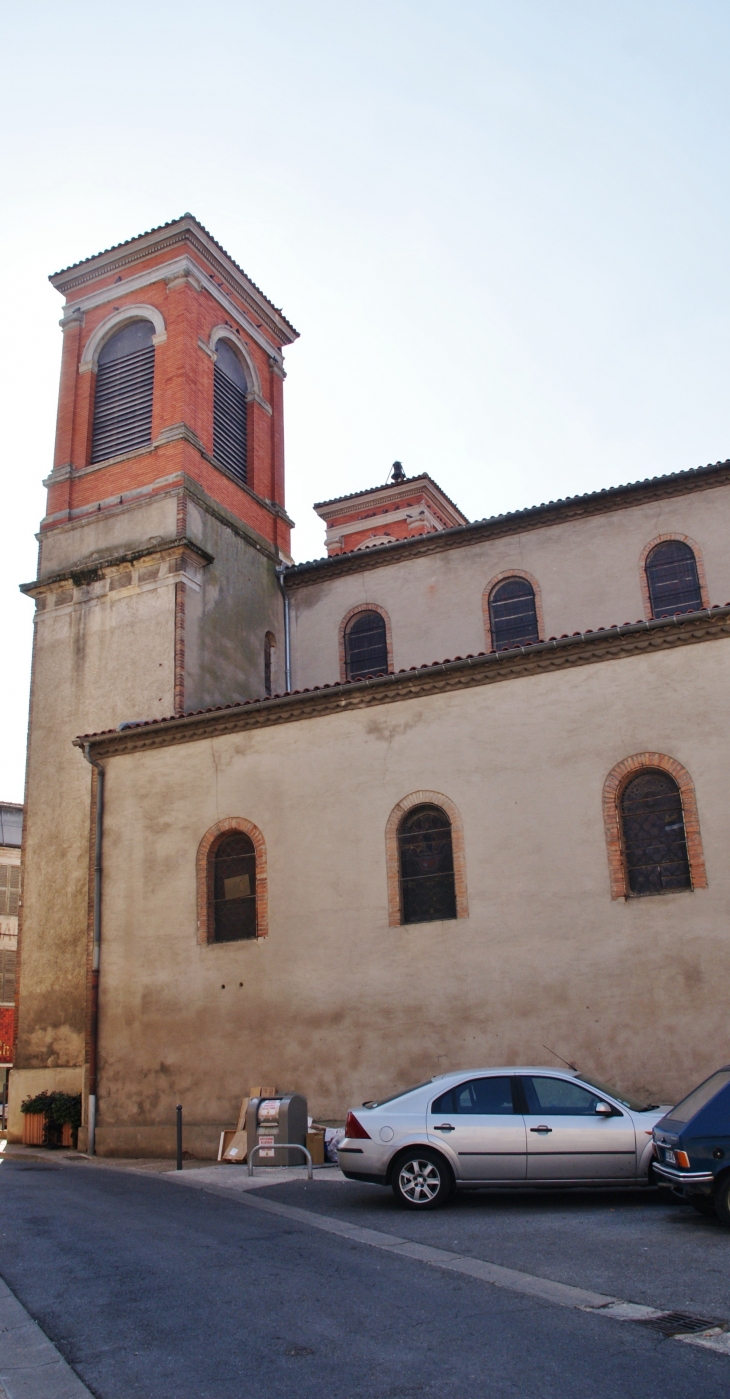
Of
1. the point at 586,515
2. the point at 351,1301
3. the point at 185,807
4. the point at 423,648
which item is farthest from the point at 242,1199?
the point at 586,515

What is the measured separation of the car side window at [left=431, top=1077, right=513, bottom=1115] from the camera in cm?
988

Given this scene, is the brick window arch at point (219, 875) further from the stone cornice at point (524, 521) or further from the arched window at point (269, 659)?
the stone cornice at point (524, 521)

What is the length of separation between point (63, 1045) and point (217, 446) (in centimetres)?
1251

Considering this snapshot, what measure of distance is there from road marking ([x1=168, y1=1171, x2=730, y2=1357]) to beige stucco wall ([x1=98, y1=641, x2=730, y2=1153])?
4613 mm

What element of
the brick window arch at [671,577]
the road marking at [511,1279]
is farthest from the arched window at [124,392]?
the road marking at [511,1279]

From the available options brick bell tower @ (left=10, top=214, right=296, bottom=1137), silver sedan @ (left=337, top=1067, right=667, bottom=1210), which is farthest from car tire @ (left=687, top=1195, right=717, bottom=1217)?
brick bell tower @ (left=10, top=214, right=296, bottom=1137)

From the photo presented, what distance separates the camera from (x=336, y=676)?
21766 millimetres

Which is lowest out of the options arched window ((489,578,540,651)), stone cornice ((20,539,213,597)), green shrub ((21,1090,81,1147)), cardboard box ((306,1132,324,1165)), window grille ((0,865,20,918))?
cardboard box ((306,1132,324,1165))

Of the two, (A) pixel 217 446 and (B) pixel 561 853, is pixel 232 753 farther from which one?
(A) pixel 217 446

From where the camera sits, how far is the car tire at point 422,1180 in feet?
31.6

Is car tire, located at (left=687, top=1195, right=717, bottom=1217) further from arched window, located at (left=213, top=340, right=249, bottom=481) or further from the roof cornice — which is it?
the roof cornice

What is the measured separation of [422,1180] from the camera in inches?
382

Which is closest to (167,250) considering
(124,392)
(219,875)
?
(124,392)

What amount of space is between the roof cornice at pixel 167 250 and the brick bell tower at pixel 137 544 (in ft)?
0.12
